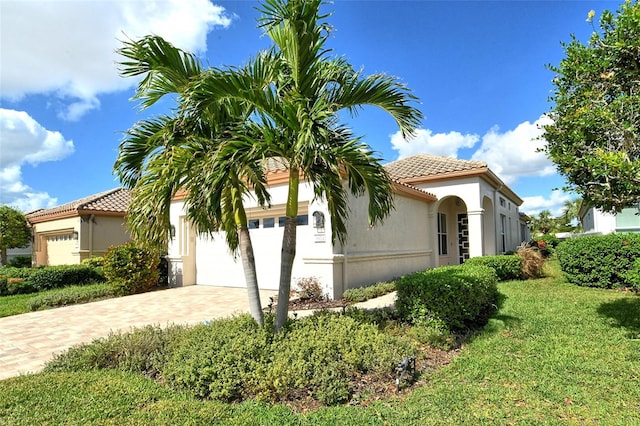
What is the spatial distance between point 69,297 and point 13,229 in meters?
14.1

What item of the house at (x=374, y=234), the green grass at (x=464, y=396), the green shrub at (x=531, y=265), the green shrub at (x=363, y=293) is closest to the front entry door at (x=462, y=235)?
the house at (x=374, y=234)

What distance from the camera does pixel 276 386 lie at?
163 inches

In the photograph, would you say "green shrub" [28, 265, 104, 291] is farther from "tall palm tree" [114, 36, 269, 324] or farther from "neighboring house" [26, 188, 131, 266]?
"tall palm tree" [114, 36, 269, 324]

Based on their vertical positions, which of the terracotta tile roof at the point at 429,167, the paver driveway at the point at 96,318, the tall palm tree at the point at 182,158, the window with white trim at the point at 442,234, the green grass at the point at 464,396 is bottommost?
the paver driveway at the point at 96,318

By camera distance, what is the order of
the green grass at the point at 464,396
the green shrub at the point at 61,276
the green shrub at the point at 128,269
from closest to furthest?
1. the green grass at the point at 464,396
2. the green shrub at the point at 128,269
3. the green shrub at the point at 61,276

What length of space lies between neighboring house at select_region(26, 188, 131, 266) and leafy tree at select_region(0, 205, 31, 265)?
101 centimetres

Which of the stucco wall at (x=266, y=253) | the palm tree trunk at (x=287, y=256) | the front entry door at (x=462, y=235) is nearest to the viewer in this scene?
the palm tree trunk at (x=287, y=256)

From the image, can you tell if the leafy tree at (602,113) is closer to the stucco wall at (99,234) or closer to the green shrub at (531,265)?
the green shrub at (531,265)

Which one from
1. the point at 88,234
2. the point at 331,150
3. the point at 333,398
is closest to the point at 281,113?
the point at 331,150

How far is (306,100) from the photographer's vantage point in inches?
195

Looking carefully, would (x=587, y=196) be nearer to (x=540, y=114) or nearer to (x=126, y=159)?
(x=540, y=114)

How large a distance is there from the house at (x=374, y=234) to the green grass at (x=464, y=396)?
465 cm

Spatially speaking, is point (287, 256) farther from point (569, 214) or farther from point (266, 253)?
point (569, 214)

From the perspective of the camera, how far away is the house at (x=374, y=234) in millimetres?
10414
